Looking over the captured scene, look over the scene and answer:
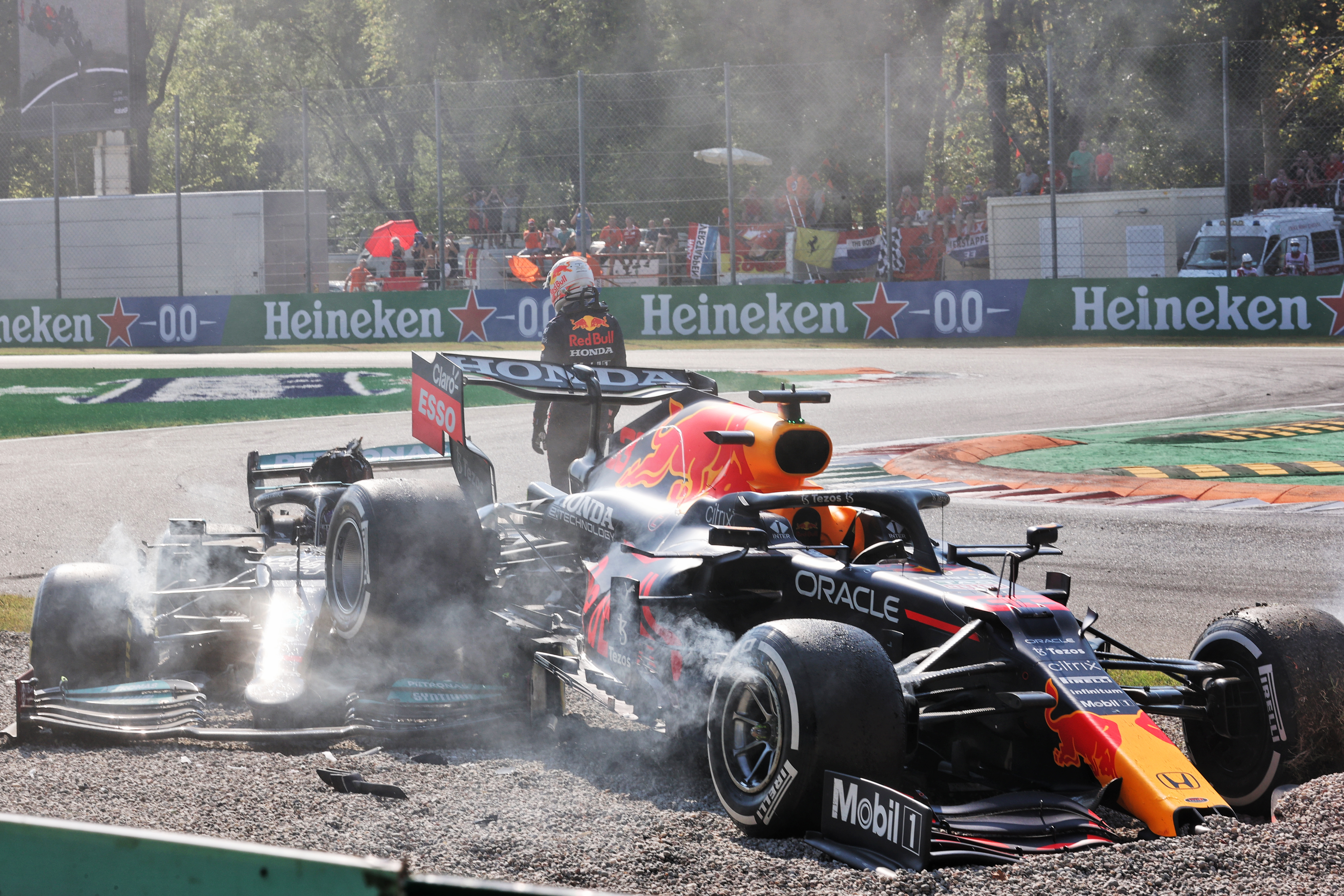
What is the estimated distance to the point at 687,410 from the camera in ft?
17.7

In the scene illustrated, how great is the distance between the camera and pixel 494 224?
25.3 meters

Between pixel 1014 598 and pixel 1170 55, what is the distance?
19.2m

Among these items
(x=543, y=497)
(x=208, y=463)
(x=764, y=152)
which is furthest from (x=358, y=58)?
(x=543, y=497)

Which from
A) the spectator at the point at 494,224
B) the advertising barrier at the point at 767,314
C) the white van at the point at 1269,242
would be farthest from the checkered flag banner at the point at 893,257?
the spectator at the point at 494,224

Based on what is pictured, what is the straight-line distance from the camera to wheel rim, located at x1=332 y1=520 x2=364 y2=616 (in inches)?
211

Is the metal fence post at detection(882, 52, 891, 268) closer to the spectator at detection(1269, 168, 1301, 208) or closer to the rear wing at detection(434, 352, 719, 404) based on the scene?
the spectator at detection(1269, 168, 1301, 208)

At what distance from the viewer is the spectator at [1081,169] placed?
76.9ft

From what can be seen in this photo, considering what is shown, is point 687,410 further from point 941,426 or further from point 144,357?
point 144,357

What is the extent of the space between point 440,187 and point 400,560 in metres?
17.9

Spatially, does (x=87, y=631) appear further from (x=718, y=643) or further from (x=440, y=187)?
(x=440, y=187)

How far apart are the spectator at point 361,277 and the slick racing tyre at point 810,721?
2229cm

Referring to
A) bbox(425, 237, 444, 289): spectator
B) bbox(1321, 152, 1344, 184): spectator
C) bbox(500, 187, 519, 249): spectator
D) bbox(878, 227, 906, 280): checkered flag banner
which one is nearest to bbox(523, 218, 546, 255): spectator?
bbox(500, 187, 519, 249): spectator

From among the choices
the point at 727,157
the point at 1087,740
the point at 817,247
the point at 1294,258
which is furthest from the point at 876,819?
the point at 817,247

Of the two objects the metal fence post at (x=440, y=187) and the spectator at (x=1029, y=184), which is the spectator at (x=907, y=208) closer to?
the spectator at (x=1029, y=184)
